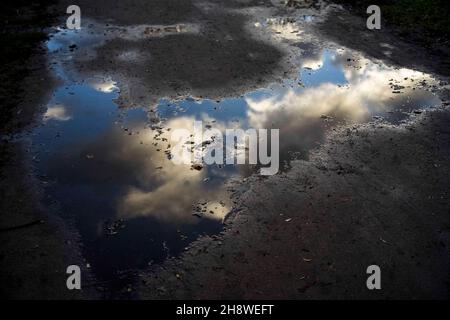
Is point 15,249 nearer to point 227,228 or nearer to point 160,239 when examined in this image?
point 160,239

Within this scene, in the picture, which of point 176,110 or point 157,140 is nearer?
point 157,140

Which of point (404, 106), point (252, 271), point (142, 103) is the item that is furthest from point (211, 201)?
point (404, 106)

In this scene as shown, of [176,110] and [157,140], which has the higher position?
[176,110]
